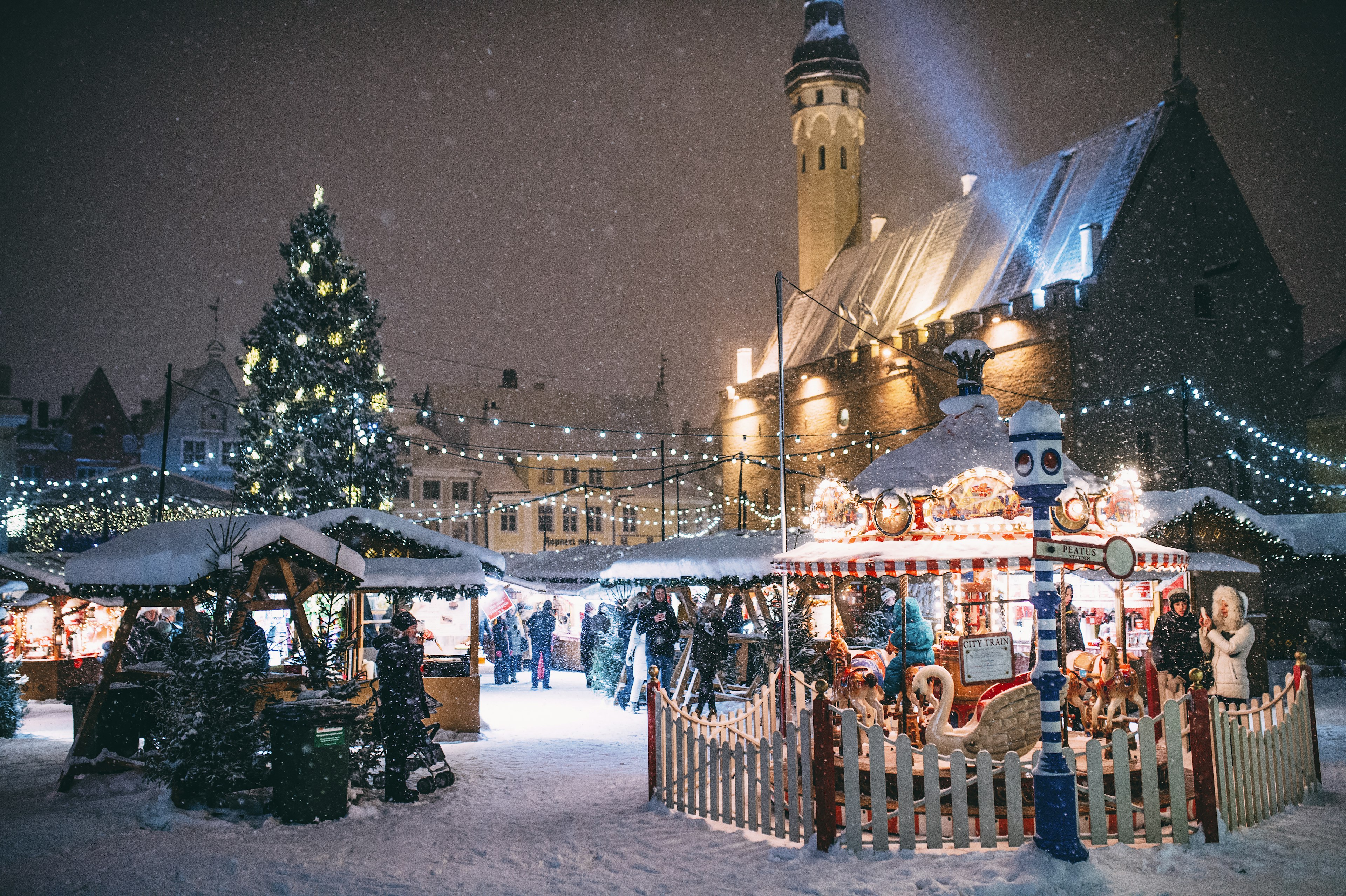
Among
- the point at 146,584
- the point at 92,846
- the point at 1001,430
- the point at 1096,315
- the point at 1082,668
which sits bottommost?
the point at 92,846

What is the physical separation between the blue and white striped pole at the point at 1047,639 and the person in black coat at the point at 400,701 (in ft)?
20.6

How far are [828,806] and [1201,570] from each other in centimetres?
1531

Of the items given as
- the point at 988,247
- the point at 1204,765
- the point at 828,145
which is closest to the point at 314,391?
the point at 1204,765

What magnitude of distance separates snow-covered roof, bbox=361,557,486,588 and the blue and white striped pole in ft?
33.2

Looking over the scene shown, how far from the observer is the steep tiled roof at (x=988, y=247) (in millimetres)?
30547

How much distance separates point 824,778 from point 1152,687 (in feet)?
25.4

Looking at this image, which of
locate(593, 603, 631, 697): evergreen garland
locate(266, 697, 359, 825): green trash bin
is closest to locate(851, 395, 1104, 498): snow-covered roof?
locate(266, 697, 359, 825): green trash bin

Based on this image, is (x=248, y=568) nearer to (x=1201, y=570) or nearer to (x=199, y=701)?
(x=199, y=701)

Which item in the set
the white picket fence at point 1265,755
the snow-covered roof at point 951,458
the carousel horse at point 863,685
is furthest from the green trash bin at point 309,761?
the white picket fence at point 1265,755

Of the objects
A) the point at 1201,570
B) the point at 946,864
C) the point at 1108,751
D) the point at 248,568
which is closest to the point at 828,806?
the point at 946,864

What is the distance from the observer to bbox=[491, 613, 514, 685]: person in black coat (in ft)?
80.8

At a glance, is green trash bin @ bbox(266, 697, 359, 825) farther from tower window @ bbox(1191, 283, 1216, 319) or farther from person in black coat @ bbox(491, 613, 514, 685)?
tower window @ bbox(1191, 283, 1216, 319)

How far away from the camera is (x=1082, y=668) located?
1249cm

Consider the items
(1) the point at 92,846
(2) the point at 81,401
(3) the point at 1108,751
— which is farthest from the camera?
(2) the point at 81,401
